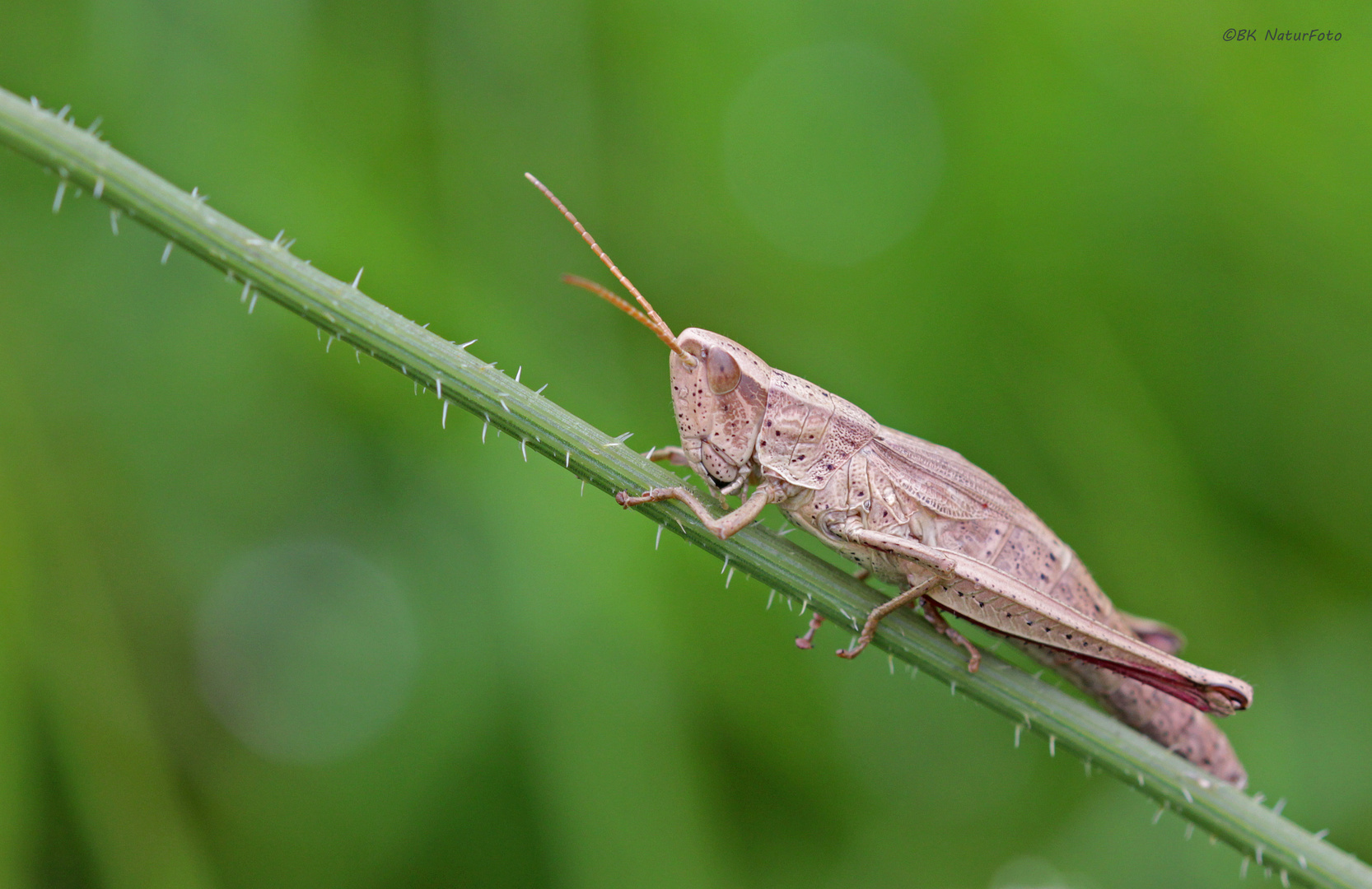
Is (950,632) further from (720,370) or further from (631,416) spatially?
(631,416)

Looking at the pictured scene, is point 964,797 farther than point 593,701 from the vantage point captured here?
Yes

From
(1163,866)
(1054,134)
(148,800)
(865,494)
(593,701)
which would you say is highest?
(1054,134)

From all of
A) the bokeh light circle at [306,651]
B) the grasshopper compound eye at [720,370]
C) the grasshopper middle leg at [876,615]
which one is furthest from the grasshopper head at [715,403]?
the bokeh light circle at [306,651]

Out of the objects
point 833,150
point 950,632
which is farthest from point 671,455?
point 833,150

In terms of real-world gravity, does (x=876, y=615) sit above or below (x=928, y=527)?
below

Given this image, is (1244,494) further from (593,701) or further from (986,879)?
(593,701)

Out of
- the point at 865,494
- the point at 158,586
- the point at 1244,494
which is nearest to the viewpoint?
the point at 865,494

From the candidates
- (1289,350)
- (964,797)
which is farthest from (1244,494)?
(964,797)

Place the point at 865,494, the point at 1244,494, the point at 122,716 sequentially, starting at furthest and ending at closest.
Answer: the point at 1244,494 < the point at 122,716 < the point at 865,494
